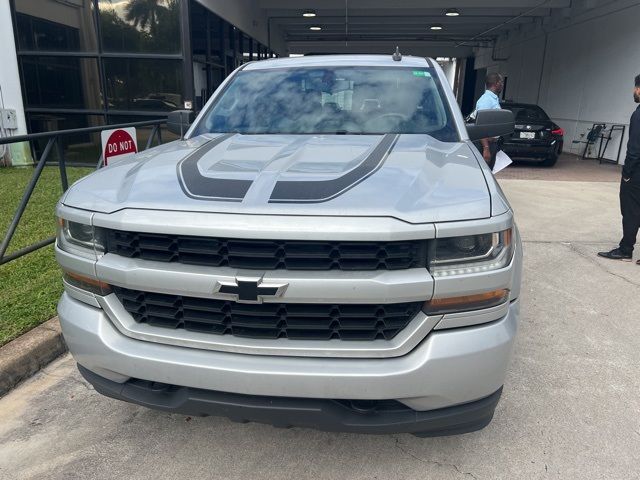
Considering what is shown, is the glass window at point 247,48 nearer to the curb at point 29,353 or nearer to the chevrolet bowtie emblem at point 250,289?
the curb at point 29,353

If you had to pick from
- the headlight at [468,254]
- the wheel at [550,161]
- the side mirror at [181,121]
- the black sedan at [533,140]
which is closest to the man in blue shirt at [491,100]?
the side mirror at [181,121]

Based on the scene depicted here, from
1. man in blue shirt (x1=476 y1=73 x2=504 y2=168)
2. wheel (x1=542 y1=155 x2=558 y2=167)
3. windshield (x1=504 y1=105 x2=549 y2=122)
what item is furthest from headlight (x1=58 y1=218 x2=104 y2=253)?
wheel (x1=542 y1=155 x2=558 y2=167)

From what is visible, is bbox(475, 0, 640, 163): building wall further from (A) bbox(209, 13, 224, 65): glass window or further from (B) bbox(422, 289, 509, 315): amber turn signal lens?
(B) bbox(422, 289, 509, 315): amber turn signal lens

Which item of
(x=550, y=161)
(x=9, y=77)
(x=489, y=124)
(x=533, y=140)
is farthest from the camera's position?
(x=550, y=161)

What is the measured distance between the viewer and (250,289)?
1831 mm

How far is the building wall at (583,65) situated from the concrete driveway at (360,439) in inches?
516

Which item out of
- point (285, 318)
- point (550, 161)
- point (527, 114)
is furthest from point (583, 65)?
point (285, 318)

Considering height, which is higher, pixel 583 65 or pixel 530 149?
pixel 583 65

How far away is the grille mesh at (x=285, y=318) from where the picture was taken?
6.19ft

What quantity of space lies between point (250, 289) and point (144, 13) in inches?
407

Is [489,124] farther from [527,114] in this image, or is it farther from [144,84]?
[527,114]

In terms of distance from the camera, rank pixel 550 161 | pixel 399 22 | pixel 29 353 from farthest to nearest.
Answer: pixel 399 22
pixel 550 161
pixel 29 353

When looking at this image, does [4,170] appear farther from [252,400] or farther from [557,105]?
[557,105]

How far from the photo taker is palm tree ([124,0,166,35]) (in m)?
10.2
